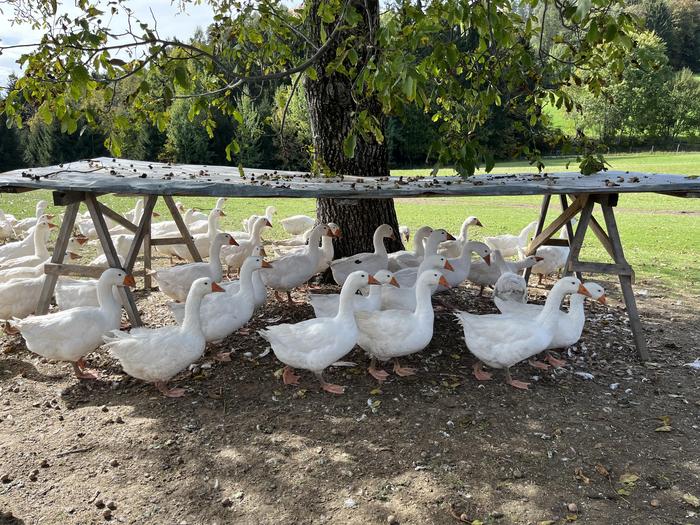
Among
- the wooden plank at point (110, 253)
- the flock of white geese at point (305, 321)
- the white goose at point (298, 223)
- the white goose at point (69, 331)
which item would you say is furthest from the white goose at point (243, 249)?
the white goose at point (298, 223)

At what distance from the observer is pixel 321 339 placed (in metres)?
5.05

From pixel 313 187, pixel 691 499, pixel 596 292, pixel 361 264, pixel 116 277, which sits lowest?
pixel 691 499

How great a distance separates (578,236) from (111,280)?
5.42 m

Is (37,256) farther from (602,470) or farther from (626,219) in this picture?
(626,219)

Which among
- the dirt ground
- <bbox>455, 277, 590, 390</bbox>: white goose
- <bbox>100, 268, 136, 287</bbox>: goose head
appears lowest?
the dirt ground

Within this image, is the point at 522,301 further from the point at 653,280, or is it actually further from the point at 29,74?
the point at 29,74

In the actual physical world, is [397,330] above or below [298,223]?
below

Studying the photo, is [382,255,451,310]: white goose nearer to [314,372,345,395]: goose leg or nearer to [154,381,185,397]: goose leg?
[314,372,345,395]: goose leg

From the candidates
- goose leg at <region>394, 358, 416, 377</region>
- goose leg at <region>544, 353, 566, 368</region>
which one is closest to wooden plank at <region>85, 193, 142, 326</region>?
goose leg at <region>394, 358, 416, 377</region>

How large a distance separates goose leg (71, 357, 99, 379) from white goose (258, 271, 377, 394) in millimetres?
2061

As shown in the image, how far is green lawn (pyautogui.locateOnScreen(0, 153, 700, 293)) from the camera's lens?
11364 millimetres

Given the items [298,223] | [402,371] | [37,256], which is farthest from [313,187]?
[298,223]

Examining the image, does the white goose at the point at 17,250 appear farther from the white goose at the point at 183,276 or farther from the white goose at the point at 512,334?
the white goose at the point at 512,334

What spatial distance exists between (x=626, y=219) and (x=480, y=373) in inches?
608
